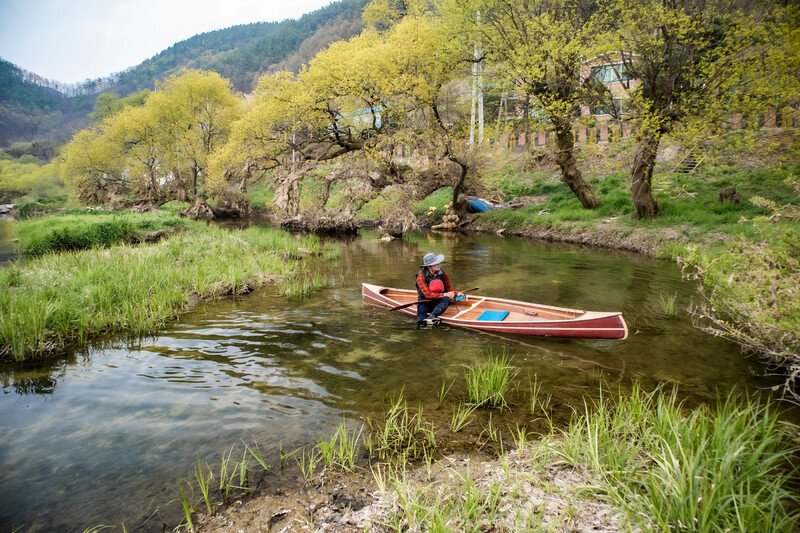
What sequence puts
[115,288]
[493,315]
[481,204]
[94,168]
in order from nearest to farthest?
[493,315] < [115,288] < [481,204] < [94,168]

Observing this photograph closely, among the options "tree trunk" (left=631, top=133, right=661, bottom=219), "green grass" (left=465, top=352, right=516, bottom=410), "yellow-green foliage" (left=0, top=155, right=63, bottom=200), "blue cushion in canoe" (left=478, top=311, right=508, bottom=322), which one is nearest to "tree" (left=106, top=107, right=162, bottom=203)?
"yellow-green foliage" (left=0, top=155, right=63, bottom=200)

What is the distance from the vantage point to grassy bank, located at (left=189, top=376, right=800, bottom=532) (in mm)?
2656

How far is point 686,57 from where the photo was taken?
49.2 ft

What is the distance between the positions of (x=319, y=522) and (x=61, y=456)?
302 centimetres

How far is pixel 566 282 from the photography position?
38.4ft

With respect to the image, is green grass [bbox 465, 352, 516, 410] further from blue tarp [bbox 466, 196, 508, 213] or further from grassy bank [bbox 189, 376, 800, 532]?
blue tarp [bbox 466, 196, 508, 213]

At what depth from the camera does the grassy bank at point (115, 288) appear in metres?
6.91

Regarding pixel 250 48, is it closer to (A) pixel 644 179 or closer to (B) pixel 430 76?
(B) pixel 430 76

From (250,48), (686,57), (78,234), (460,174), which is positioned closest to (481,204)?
(460,174)

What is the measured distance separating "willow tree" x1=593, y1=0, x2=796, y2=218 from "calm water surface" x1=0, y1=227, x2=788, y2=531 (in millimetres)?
7144

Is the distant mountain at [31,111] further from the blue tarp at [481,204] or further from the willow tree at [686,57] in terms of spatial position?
the willow tree at [686,57]

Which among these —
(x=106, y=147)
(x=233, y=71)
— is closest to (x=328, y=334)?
(x=106, y=147)

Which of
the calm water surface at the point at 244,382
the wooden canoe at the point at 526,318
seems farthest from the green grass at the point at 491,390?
the wooden canoe at the point at 526,318

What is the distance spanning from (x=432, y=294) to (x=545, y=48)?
12.7 meters
